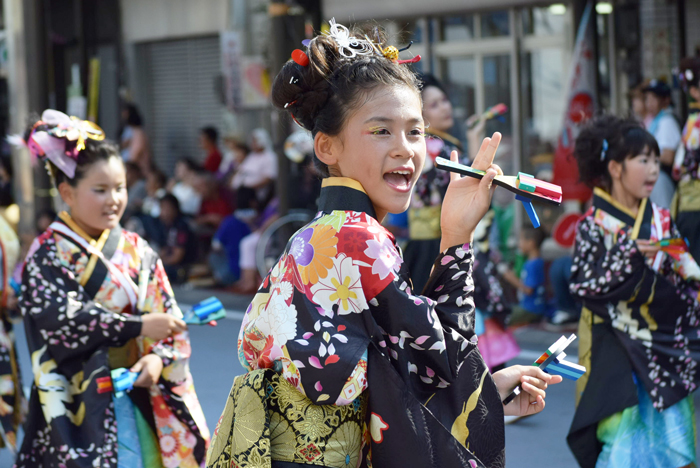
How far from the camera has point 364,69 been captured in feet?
6.54

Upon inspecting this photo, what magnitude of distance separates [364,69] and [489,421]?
84 cm

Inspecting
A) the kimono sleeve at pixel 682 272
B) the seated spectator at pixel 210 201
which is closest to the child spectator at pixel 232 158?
the seated spectator at pixel 210 201

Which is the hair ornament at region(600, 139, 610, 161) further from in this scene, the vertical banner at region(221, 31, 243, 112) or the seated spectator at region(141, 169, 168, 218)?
the vertical banner at region(221, 31, 243, 112)

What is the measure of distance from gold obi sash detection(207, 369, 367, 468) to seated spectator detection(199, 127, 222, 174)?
345 inches

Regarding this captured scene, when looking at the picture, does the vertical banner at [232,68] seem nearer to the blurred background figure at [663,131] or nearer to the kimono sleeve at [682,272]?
the blurred background figure at [663,131]

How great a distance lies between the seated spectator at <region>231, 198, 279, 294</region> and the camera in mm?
8719

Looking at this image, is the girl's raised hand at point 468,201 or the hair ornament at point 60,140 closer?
the girl's raised hand at point 468,201

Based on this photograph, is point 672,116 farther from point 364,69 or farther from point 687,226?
point 364,69

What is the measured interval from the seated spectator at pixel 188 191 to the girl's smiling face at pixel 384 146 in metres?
7.89

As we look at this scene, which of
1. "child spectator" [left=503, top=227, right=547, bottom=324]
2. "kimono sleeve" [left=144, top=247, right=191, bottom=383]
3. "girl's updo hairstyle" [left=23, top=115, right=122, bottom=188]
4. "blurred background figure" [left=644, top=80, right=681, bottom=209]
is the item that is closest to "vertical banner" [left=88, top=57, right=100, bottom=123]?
"child spectator" [left=503, top=227, right=547, bottom=324]

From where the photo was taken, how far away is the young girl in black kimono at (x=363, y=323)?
1862mm

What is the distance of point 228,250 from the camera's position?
9016 millimetres

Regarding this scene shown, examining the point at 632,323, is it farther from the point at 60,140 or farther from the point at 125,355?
the point at 60,140

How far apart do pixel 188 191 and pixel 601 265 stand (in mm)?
6865
